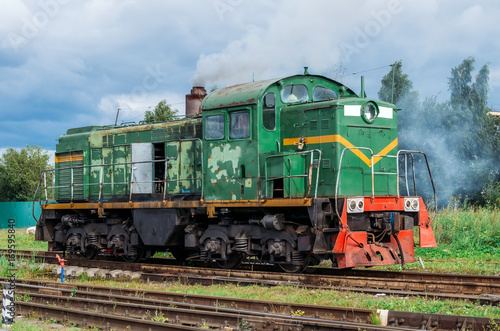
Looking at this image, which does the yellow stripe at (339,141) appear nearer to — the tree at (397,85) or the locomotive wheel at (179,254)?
the locomotive wheel at (179,254)

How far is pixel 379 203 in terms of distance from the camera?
413 inches

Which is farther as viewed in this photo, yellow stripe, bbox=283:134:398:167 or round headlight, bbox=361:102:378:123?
round headlight, bbox=361:102:378:123

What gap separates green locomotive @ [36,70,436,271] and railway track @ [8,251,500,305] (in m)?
0.38

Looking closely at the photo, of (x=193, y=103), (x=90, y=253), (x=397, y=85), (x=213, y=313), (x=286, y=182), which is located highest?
(x=397, y=85)

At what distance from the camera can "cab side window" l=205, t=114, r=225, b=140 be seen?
1134 centimetres

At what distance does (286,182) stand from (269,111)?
146cm

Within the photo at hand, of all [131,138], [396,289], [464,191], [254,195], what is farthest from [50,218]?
[464,191]

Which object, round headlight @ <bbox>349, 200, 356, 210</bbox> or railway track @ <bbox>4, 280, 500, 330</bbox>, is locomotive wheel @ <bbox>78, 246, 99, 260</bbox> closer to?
railway track @ <bbox>4, 280, 500, 330</bbox>

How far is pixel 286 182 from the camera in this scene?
10664 millimetres

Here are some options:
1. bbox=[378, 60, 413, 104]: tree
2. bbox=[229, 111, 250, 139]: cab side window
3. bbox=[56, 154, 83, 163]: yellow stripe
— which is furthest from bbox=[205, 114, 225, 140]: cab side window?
bbox=[378, 60, 413, 104]: tree

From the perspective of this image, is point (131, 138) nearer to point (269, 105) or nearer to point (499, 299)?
point (269, 105)

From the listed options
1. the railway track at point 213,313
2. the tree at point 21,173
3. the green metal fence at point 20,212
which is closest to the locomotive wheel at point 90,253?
the railway track at point 213,313

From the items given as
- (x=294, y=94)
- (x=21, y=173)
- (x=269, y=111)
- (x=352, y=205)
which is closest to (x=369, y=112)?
(x=294, y=94)

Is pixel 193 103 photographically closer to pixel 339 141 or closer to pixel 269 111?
pixel 269 111
